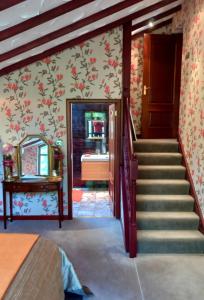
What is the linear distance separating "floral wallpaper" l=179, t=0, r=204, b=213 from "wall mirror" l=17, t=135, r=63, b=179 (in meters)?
1.95

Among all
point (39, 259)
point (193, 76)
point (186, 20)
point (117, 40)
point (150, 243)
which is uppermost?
point (186, 20)

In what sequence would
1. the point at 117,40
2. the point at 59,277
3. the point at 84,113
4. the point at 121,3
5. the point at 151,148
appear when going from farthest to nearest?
the point at 84,113 → the point at 151,148 → the point at 117,40 → the point at 121,3 → the point at 59,277

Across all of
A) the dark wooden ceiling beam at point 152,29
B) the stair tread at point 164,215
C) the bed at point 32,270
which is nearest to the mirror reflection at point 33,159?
the stair tread at point 164,215

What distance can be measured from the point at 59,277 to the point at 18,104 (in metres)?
2.79

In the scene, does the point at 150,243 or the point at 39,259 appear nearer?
the point at 39,259

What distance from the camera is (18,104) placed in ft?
13.7

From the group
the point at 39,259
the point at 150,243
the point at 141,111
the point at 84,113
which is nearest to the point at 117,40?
the point at 141,111

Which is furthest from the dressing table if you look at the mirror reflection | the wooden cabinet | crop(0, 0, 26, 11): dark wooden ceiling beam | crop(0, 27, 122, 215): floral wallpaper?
crop(0, 0, 26, 11): dark wooden ceiling beam

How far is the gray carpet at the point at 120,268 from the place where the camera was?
8.39ft

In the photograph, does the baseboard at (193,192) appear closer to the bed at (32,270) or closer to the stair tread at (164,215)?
the stair tread at (164,215)

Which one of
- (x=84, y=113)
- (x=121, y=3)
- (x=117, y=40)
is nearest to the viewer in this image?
(x=121, y=3)

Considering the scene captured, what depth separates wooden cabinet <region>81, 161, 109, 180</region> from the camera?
231 inches

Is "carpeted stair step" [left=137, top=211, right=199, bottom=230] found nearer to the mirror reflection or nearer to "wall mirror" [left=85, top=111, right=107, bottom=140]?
the mirror reflection

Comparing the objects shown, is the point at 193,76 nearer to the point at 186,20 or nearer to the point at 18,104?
the point at 186,20
